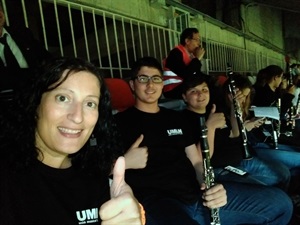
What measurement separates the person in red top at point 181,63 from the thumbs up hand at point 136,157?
1256mm

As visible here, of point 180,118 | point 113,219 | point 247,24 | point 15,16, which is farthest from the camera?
point 247,24

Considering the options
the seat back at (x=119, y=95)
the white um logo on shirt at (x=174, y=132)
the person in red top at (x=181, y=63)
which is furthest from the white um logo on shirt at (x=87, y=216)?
the person in red top at (x=181, y=63)

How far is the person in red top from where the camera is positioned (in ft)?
9.82

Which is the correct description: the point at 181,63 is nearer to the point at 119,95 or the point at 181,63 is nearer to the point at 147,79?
the point at 119,95

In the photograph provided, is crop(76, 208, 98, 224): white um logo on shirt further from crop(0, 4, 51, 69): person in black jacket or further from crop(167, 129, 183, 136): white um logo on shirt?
crop(0, 4, 51, 69): person in black jacket

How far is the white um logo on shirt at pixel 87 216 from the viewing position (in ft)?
3.37

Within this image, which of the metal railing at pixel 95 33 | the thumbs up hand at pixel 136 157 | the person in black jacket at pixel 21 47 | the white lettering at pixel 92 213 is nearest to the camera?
the white lettering at pixel 92 213

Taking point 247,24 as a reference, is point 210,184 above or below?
below

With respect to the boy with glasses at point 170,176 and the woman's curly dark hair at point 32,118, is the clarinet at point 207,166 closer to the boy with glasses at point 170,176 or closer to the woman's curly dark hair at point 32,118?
the boy with glasses at point 170,176

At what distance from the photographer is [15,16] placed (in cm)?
278

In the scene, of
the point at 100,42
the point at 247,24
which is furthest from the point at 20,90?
the point at 247,24

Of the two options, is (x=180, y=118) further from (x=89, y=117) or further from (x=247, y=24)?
(x=247, y=24)

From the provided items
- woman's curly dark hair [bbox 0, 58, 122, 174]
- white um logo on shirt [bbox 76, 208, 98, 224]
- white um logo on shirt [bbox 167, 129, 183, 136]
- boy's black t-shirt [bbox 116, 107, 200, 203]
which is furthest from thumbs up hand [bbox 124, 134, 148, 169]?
white um logo on shirt [bbox 76, 208, 98, 224]

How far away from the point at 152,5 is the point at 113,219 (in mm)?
4364
